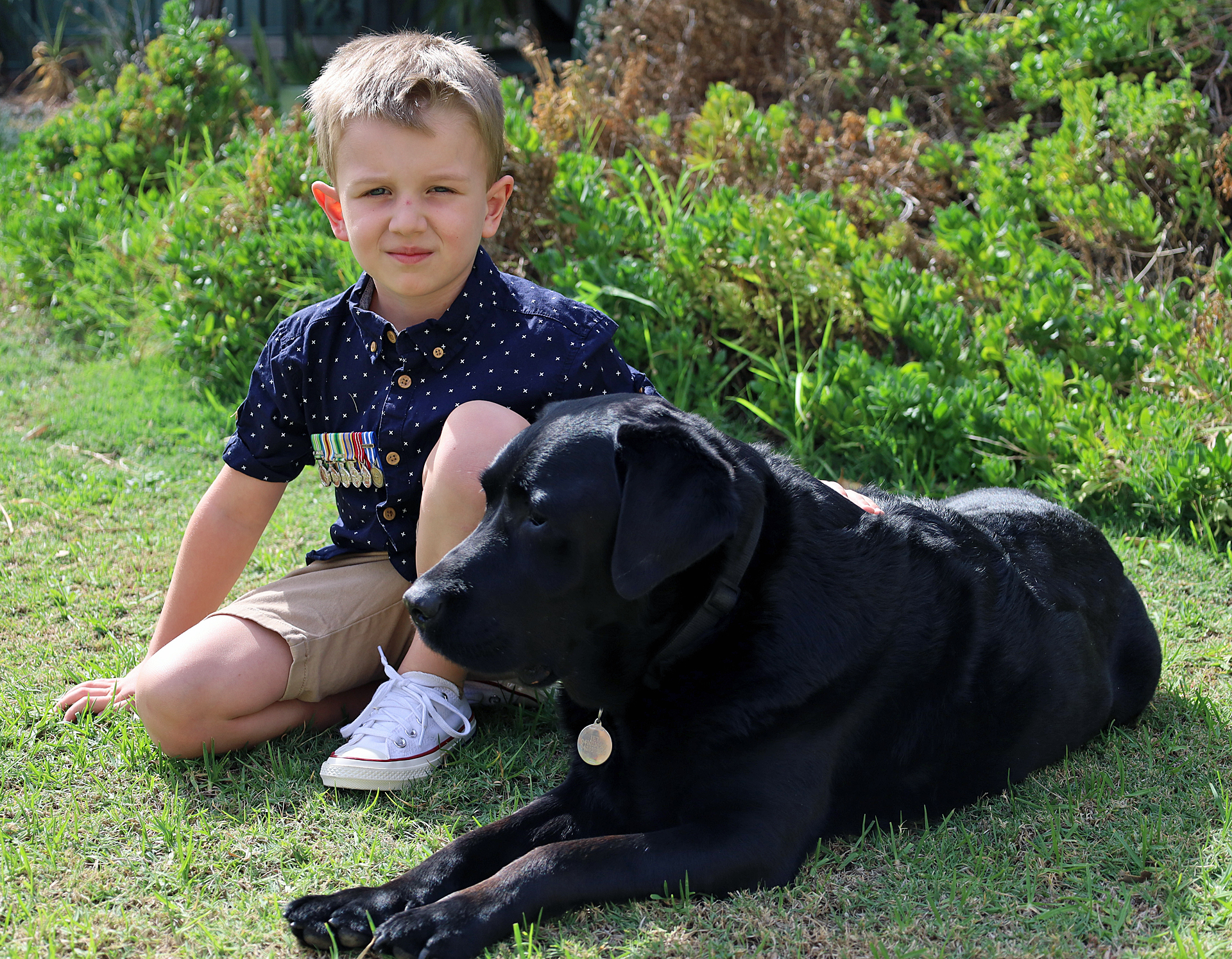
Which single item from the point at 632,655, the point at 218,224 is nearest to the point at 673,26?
the point at 218,224

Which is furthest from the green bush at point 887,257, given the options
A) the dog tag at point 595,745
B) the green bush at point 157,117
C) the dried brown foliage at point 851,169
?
the dog tag at point 595,745

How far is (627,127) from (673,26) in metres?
0.88

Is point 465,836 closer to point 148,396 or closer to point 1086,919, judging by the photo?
point 1086,919

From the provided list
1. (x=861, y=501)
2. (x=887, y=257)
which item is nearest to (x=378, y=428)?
(x=861, y=501)

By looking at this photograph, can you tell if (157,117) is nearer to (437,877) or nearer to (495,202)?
(495,202)

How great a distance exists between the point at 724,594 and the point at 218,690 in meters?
1.17

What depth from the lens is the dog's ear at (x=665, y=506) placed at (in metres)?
1.88

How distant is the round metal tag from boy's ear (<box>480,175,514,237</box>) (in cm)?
132

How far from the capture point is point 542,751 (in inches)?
101

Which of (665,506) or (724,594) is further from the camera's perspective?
(724,594)

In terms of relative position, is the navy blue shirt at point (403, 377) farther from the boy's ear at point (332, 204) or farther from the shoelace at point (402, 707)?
the shoelace at point (402, 707)

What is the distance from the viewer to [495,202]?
9.31 ft

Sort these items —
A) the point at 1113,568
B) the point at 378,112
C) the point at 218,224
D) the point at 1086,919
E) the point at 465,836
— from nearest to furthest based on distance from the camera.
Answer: the point at 1086,919, the point at 465,836, the point at 378,112, the point at 1113,568, the point at 218,224

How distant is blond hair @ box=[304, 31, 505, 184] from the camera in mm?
2498
